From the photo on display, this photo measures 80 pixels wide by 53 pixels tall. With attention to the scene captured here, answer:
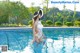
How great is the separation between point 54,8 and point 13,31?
836 centimetres

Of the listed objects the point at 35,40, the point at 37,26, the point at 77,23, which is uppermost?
the point at 37,26

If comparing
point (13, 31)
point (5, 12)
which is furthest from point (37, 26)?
point (5, 12)

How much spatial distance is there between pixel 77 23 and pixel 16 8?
5.66 meters

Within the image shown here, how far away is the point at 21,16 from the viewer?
21.4 metres

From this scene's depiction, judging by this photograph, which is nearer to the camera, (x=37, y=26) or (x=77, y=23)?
(x=37, y=26)

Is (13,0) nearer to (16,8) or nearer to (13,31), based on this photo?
(16,8)

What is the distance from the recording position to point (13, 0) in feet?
70.6

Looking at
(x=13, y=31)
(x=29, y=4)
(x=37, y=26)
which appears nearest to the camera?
(x=37, y=26)

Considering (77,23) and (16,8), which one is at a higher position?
(16,8)

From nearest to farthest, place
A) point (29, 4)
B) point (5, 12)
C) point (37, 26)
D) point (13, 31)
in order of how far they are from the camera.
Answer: point (37, 26), point (13, 31), point (5, 12), point (29, 4)

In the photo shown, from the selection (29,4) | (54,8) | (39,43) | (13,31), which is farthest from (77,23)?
(39,43)

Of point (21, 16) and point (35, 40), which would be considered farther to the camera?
point (21, 16)

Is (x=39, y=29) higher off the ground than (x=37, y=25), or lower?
→ lower

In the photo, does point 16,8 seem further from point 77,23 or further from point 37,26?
point 37,26
